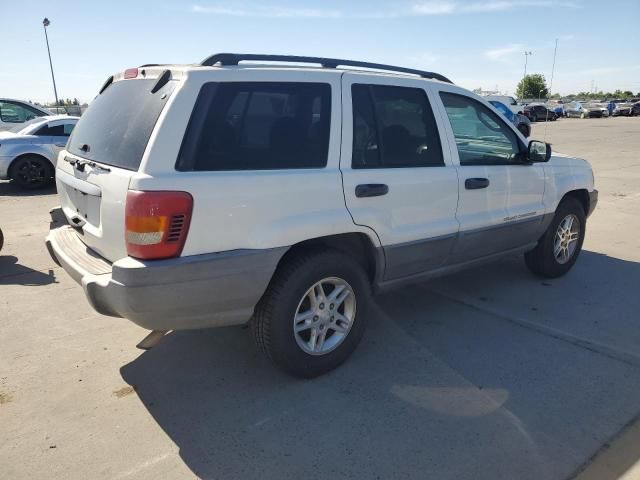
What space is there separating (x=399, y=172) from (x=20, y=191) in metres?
9.21

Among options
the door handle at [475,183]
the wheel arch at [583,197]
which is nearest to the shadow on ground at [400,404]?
the door handle at [475,183]

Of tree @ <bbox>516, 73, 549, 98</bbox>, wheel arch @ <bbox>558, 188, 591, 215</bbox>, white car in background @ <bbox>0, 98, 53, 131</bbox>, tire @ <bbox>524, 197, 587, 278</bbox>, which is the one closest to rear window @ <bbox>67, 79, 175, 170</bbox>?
tire @ <bbox>524, 197, 587, 278</bbox>

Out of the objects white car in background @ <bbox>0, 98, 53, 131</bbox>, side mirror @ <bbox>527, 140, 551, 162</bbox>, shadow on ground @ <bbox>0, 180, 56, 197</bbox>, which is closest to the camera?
side mirror @ <bbox>527, 140, 551, 162</bbox>

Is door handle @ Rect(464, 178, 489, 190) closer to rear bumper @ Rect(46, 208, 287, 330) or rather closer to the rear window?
rear bumper @ Rect(46, 208, 287, 330)

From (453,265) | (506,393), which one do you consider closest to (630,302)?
(453,265)

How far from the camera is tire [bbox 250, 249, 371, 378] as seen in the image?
9.73 feet

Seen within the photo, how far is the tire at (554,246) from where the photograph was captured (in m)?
4.86

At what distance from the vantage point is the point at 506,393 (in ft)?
10.0

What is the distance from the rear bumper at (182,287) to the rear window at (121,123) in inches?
22.8

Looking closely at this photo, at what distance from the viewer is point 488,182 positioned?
3.98 metres

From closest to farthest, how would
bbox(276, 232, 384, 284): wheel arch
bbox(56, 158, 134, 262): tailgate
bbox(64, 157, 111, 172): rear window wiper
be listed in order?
bbox(56, 158, 134, 262): tailgate
bbox(64, 157, 111, 172): rear window wiper
bbox(276, 232, 384, 284): wheel arch

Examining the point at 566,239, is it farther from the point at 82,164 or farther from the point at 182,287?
the point at 82,164

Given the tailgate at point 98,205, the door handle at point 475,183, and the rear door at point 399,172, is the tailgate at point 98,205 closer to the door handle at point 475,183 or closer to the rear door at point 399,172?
the rear door at point 399,172

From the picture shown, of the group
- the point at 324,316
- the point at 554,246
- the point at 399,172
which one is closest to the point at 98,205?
the point at 324,316
